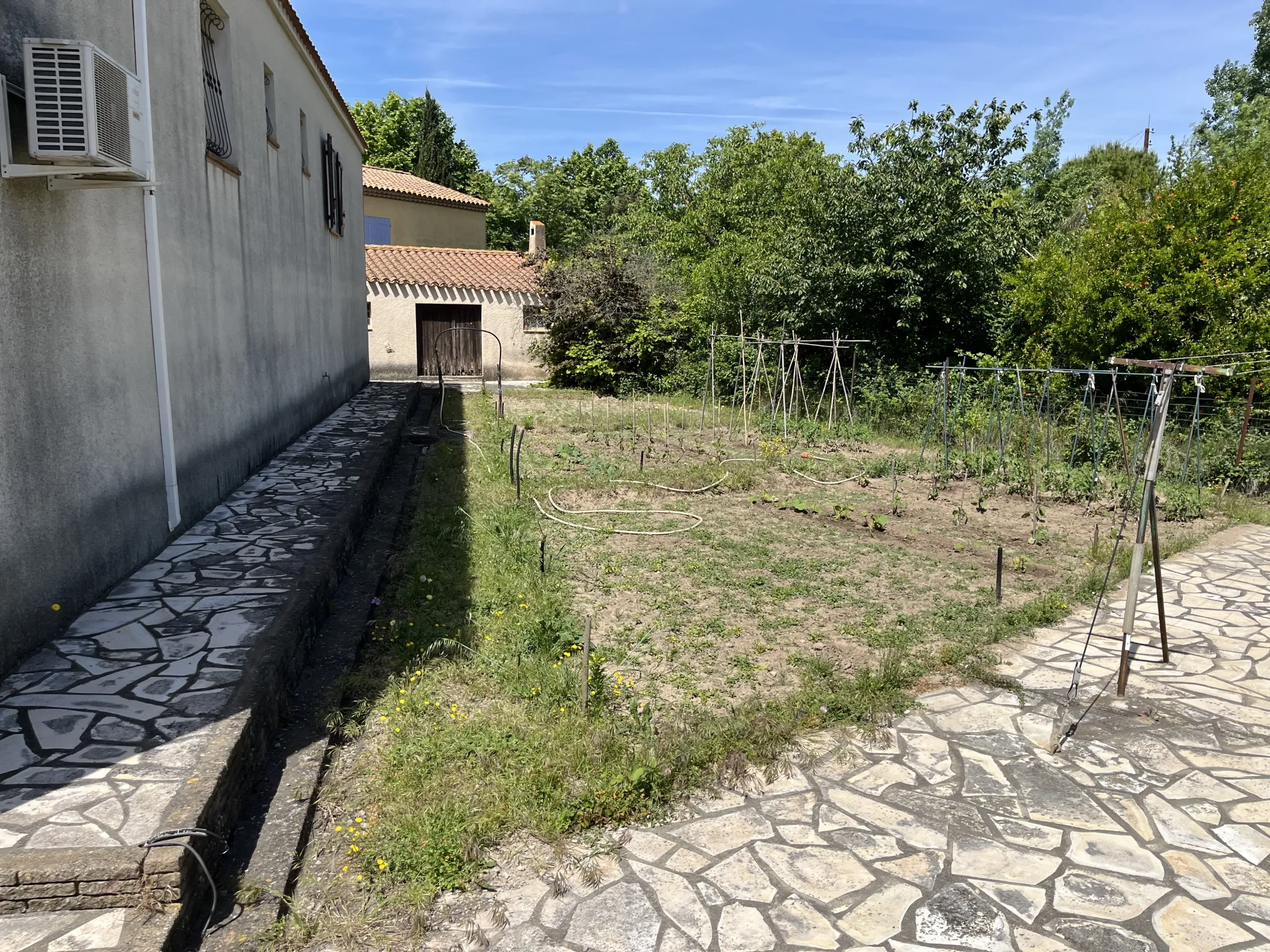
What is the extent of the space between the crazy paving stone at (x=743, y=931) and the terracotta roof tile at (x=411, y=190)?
26175mm

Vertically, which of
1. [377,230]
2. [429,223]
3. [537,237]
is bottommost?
[537,237]

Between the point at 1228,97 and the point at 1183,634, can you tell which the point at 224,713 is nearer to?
the point at 1183,634

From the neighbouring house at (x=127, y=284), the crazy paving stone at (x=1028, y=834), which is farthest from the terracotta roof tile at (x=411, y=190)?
the crazy paving stone at (x=1028, y=834)

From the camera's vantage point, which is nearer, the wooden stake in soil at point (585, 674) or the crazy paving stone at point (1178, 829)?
the crazy paving stone at point (1178, 829)

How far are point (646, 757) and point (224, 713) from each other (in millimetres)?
1860

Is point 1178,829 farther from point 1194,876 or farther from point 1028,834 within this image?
point 1028,834

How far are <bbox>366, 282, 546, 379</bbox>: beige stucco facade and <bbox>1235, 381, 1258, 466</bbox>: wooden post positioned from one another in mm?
15474

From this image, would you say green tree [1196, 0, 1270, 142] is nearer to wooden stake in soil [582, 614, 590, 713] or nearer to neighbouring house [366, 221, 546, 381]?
neighbouring house [366, 221, 546, 381]

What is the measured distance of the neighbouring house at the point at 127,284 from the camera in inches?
155

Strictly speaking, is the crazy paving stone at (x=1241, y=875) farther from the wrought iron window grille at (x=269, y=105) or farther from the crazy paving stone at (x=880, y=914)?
the wrought iron window grille at (x=269, y=105)

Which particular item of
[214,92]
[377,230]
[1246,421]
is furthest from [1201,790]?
[377,230]

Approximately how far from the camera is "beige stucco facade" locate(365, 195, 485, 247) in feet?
86.4

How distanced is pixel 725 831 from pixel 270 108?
9.54 m

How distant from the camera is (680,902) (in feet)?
10.0
